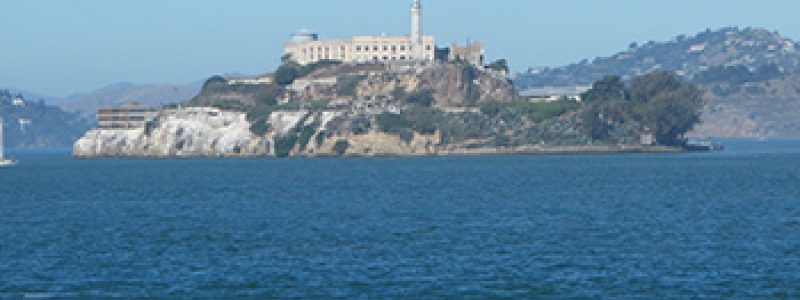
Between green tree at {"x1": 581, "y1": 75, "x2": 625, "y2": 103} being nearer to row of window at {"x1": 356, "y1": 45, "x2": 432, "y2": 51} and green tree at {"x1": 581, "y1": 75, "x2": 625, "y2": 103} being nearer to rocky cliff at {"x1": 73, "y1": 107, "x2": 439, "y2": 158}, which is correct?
rocky cliff at {"x1": 73, "y1": 107, "x2": 439, "y2": 158}

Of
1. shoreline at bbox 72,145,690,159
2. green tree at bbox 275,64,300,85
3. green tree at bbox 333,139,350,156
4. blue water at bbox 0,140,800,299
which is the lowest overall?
blue water at bbox 0,140,800,299

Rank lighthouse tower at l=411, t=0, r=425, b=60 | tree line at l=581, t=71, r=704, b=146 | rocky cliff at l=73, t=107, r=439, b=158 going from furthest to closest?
lighthouse tower at l=411, t=0, r=425, b=60
rocky cliff at l=73, t=107, r=439, b=158
tree line at l=581, t=71, r=704, b=146

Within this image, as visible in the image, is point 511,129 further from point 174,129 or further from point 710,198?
point 710,198

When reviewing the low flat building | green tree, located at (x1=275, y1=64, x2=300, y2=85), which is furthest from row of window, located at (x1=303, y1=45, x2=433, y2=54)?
the low flat building

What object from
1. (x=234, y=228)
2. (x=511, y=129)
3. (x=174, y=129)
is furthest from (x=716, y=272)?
(x=174, y=129)

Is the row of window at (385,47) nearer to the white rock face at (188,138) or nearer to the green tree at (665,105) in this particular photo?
the white rock face at (188,138)

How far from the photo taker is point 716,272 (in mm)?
40281

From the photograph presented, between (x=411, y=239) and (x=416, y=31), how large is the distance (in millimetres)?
130224

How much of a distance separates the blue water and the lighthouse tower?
85.2 meters

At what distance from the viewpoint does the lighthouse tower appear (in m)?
179

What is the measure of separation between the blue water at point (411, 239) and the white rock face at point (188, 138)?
2954 inches

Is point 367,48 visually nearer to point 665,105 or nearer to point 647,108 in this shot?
point 647,108

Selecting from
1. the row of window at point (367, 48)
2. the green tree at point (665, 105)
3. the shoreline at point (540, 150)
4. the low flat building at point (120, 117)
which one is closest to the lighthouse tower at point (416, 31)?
the row of window at point (367, 48)

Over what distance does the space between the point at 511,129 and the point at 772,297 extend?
419 feet
